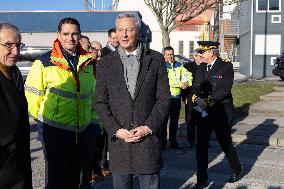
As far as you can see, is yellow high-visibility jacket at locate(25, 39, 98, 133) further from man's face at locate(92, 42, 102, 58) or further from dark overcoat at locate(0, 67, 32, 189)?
man's face at locate(92, 42, 102, 58)

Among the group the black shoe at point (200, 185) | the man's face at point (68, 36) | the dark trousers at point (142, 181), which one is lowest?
the black shoe at point (200, 185)

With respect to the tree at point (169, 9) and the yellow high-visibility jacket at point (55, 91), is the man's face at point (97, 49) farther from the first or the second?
the tree at point (169, 9)

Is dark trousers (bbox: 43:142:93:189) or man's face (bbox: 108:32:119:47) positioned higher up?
man's face (bbox: 108:32:119:47)

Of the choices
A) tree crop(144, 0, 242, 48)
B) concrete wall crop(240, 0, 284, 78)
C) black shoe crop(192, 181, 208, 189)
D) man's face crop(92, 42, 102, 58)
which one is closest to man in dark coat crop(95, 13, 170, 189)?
black shoe crop(192, 181, 208, 189)

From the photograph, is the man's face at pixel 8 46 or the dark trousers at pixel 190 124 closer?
the man's face at pixel 8 46

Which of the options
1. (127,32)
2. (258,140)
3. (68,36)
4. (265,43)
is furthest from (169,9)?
(127,32)

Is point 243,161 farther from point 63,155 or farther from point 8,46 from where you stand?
point 8,46

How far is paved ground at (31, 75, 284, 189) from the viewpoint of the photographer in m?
6.62

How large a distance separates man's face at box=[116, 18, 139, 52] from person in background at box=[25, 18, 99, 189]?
2.61 ft

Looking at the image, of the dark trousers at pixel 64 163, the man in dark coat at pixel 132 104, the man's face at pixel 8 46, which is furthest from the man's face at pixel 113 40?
the man's face at pixel 8 46

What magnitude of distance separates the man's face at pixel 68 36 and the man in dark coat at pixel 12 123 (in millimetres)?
1340

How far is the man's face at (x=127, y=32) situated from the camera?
3.94m

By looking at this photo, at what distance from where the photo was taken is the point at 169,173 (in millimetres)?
7148

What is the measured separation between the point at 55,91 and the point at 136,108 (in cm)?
99
